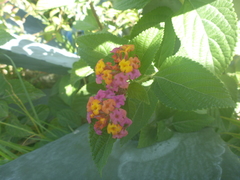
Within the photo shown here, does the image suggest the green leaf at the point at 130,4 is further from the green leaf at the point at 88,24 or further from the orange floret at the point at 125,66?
the green leaf at the point at 88,24

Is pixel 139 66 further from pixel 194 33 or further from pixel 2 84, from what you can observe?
pixel 2 84

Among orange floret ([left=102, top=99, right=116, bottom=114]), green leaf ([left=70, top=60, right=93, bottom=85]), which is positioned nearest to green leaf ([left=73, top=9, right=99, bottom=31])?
green leaf ([left=70, top=60, right=93, bottom=85])

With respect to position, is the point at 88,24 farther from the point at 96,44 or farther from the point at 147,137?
the point at 147,137

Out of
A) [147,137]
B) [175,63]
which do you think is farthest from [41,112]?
[175,63]

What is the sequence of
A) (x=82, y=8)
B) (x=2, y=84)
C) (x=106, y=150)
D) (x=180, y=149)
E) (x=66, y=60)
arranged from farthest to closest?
(x=82, y=8) → (x=66, y=60) → (x=2, y=84) → (x=180, y=149) → (x=106, y=150)

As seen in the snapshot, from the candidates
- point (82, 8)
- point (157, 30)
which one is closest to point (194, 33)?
point (157, 30)

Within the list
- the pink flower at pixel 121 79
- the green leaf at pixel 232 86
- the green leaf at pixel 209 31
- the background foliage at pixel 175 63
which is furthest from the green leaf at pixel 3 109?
the green leaf at pixel 232 86
